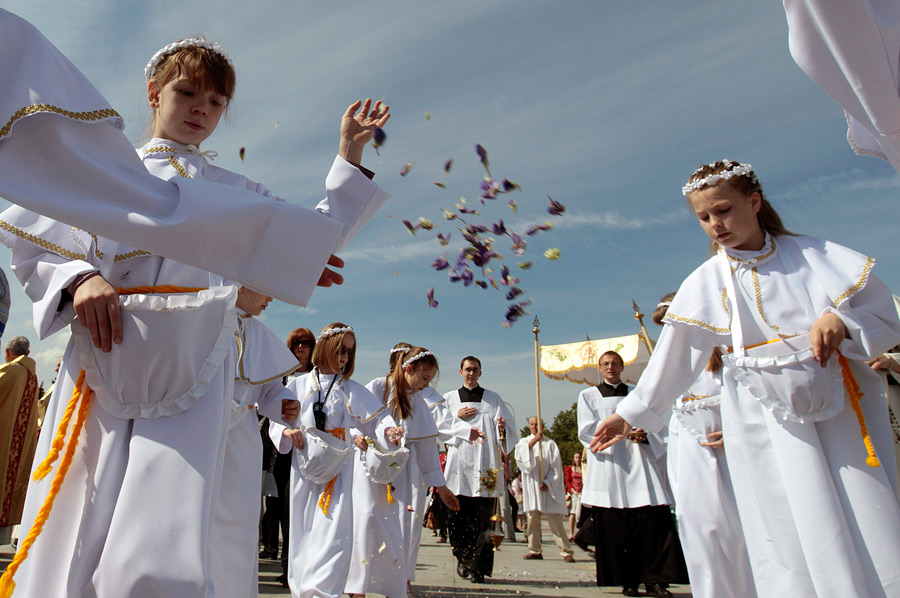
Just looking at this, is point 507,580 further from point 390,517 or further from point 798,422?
point 798,422

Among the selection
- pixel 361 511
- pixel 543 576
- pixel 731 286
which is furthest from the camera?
pixel 543 576

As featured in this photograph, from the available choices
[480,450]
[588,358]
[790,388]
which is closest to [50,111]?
[790,388]

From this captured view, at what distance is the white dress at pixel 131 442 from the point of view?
6.22 ft

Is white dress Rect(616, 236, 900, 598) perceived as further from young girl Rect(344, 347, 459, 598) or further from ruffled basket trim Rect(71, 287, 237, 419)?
young girl Rect(344, 347, 459, 598)

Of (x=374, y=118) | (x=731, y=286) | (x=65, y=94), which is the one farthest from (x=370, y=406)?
(x=65, y=94)

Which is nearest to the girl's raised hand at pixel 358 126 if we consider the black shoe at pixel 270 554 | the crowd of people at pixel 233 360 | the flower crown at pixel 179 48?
the crowd of people at pixel 233 360

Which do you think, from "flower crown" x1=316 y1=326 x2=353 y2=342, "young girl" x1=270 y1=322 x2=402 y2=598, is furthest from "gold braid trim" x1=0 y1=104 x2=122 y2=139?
"flower crown" x1=316 y1=326 x2=353 y2=342

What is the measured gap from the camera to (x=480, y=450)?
33.4ft

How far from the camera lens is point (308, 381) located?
695 centimetres

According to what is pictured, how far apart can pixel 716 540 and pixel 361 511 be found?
12.2 feet

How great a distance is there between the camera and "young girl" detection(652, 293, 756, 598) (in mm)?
4082

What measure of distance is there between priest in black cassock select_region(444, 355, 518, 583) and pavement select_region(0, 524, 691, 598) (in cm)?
32

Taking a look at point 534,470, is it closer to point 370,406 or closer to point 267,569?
point 267,569

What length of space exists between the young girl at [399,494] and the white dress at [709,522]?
2987mm
